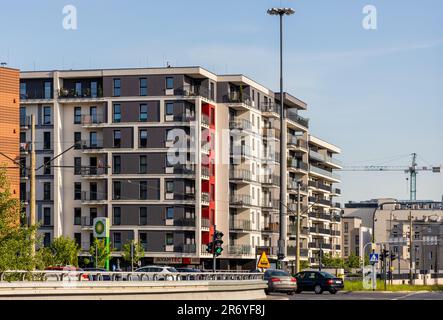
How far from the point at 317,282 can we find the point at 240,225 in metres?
50.5

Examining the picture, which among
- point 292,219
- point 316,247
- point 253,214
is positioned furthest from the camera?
point 316,247

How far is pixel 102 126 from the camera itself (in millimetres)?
106812

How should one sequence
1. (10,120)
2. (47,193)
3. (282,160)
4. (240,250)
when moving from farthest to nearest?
(240,250)
(47,193)
(10,120)
(282,160)

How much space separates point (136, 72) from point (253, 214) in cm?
2297

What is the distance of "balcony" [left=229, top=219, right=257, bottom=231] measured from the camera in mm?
112562

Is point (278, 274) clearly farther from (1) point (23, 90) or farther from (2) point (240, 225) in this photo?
(1) point (23, 90)

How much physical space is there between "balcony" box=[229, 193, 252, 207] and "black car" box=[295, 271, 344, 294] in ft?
159

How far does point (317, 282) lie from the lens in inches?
2486

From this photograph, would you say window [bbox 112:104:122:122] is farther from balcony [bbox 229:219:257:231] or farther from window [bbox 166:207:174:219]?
balcony [bbox 229:219:257:231]

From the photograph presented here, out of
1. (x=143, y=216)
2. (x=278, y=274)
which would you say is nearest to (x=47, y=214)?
(x=143, y=216)

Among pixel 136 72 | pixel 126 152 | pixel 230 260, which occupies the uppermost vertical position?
pixel 136 72

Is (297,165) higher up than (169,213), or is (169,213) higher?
(297,165)
